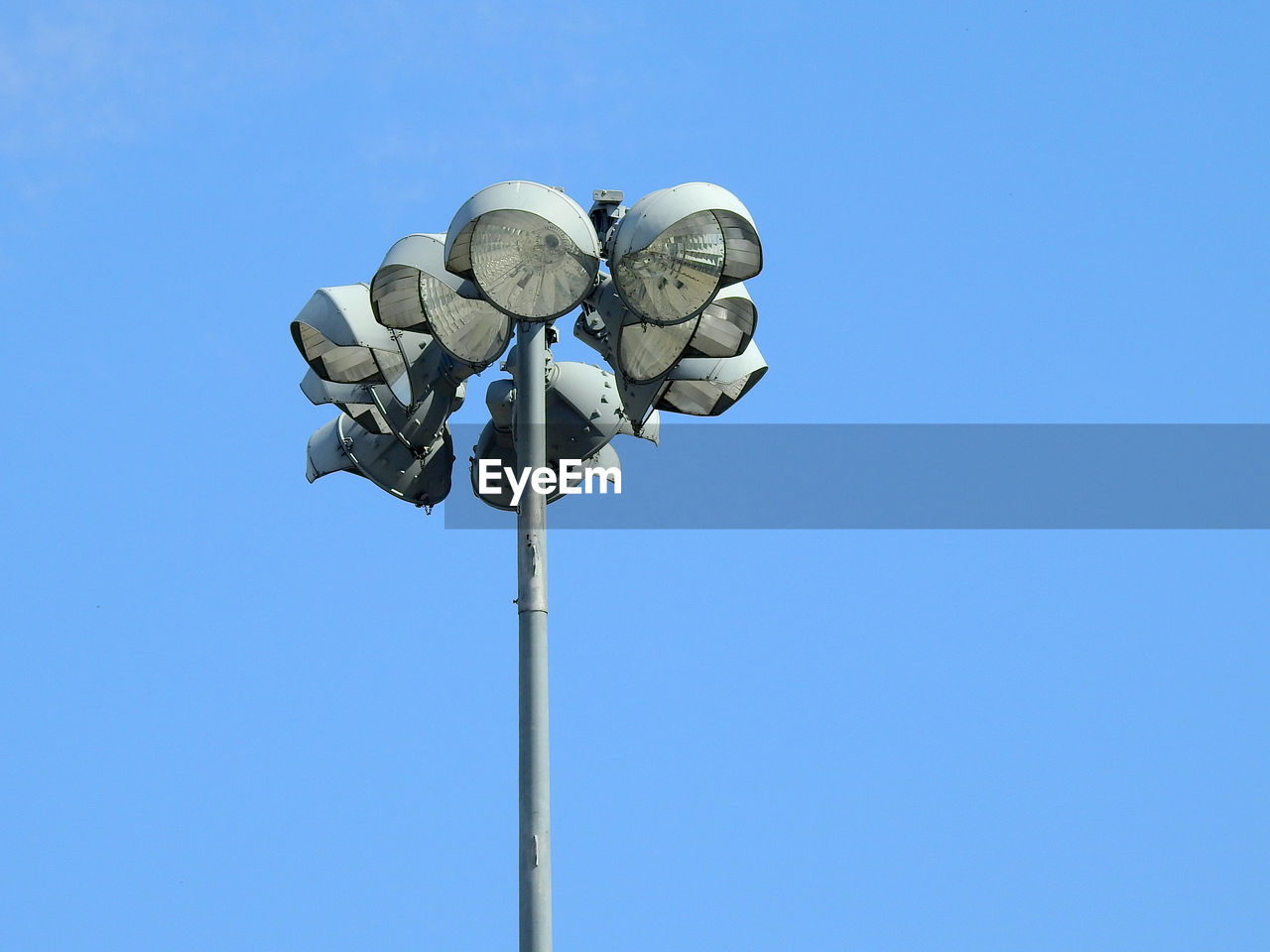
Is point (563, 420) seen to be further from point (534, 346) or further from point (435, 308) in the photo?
point (435, 308)

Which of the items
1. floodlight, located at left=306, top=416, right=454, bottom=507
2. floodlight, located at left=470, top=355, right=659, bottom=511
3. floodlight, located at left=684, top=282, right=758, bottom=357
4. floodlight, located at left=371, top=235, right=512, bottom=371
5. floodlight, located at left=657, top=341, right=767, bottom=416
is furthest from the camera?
floodlight, located at left=306, top=416, right=454, bottom=507

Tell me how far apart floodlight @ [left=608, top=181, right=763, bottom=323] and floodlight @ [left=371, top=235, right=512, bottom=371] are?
3.60 ft

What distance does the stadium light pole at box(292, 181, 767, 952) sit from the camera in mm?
14539

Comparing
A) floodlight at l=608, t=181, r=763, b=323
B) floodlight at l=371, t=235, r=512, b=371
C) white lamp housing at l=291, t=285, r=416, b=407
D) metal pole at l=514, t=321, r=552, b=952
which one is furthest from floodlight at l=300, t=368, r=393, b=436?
floodlight at l=608, t=181, r=763, b=323

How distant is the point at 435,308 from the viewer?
51.2 ft

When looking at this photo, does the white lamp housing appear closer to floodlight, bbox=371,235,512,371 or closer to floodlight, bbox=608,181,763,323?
floodlight, bbox=371,235,512,371

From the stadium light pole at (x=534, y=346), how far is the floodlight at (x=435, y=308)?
1 centimetres

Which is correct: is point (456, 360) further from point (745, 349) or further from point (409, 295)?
point (745, 349)

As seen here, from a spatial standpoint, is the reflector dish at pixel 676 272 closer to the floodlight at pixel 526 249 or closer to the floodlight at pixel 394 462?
the floodlight at pixel 526 249

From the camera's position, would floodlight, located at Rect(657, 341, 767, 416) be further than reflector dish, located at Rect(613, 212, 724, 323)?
Yes

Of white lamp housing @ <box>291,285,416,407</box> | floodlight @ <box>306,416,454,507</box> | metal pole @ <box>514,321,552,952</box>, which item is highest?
white lamp housing @ <box>291,285,416,407</box>

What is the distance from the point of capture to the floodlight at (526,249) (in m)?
14.4

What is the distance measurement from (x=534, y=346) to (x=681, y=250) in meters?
1.60

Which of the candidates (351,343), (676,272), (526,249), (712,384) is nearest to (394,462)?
(351,343)
